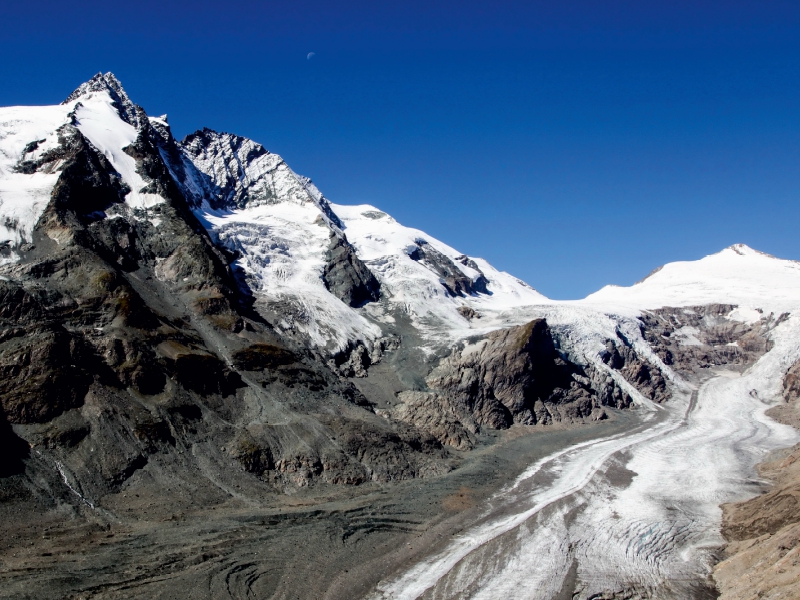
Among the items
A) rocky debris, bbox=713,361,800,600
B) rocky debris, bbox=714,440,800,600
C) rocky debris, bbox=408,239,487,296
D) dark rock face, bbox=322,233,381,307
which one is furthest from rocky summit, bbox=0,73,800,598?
rocky debris, bbox=408,239,487,296

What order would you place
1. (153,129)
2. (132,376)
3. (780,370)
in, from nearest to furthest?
(132,376), (780,370), (153,129)

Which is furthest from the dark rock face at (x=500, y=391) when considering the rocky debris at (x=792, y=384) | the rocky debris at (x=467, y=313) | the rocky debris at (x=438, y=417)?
the rocky debris at (x=792, y=384)

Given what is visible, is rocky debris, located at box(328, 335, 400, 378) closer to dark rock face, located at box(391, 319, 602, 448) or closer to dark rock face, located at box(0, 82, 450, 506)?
dark rock face, located at box(0, 82, 450, 506)

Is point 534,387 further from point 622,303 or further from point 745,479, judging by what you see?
point 622,303

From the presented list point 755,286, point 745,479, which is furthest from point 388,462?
point 755,286

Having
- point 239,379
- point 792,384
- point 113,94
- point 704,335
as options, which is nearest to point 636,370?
point 792,384

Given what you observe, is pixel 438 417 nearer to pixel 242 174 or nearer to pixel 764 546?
pixel 764 546
